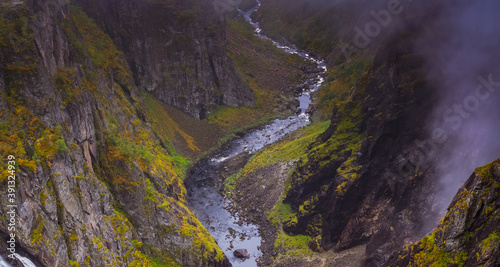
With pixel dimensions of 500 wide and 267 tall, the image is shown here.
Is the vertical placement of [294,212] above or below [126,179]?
below

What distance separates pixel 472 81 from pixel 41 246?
31.0m

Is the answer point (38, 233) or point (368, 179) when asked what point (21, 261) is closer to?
point (38, 233)

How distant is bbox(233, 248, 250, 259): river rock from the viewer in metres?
37.2

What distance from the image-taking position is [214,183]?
50.9 meters

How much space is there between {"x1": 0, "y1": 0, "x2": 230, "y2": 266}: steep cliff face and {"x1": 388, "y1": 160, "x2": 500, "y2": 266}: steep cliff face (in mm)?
21472

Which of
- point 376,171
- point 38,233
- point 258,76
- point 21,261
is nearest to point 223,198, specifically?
point 376,171

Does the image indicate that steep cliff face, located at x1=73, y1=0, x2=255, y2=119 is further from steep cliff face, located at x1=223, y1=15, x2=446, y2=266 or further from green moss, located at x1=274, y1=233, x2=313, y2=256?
green moss, located at x1=274, y1=233, x2=313, y2=256

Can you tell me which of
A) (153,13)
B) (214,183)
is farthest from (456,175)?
(153,13)

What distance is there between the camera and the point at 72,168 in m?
24.8

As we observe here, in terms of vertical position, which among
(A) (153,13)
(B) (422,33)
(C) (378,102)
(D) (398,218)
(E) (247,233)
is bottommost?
(E) (247,233)

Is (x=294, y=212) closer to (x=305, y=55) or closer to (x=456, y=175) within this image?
(x=456, y=175)

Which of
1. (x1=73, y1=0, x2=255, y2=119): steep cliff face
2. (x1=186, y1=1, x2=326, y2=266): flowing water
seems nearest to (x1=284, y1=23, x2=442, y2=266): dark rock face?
(x1=186, y1=1, x2=326, y2=266): flowing water

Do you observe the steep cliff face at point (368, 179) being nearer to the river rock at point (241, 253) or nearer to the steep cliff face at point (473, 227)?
the river rock at point (241, 253)

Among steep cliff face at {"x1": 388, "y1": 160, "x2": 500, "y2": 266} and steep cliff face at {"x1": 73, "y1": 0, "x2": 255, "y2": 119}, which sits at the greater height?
steep cliff face at {"x1": 73, "y1": 0, "x2": 255, "y2": 119}
